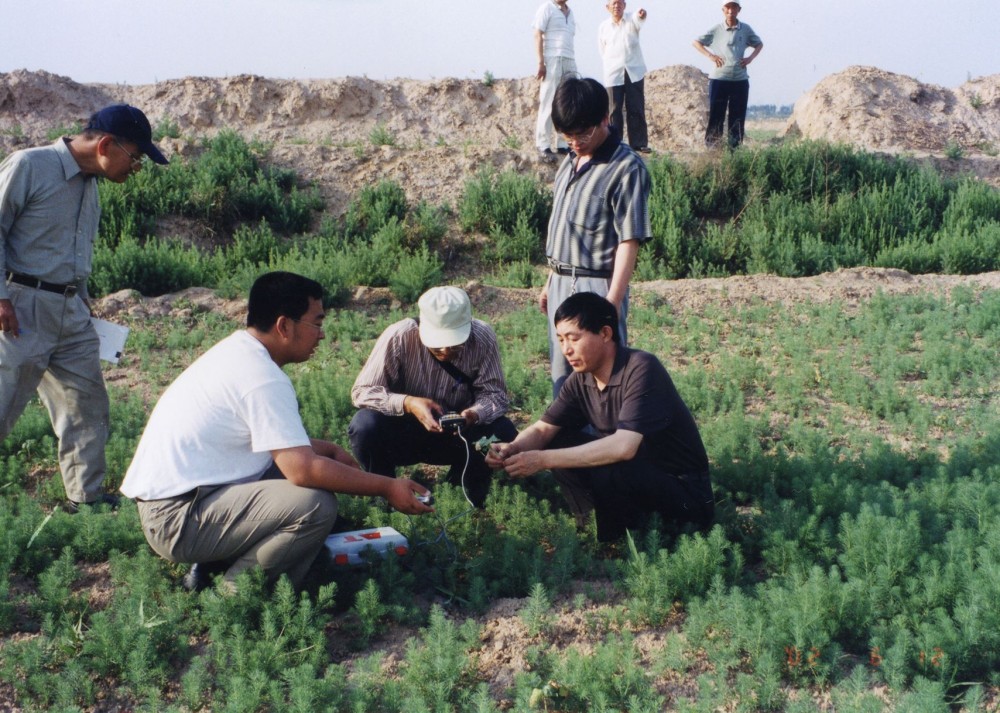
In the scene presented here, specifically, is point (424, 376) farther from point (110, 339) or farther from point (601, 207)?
point (110, 339)

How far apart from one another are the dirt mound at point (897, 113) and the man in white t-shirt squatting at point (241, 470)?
53.8ft

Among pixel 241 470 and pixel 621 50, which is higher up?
pixel 621 50

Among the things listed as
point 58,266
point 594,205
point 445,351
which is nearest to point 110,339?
point 58,266

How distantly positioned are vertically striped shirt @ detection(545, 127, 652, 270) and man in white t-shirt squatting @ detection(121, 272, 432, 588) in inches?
63.3

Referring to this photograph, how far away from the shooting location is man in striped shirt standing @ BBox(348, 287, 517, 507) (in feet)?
17.8

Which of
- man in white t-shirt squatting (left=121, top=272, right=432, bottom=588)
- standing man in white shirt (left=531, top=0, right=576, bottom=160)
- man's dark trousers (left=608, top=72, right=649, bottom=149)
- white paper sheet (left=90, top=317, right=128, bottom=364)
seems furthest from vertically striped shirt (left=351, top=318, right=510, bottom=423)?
man's dark trousers (left=608, top=72, right=649, bottom=149)

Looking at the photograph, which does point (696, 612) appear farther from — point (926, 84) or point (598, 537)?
point (926, 84)

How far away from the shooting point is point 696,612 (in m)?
4.21

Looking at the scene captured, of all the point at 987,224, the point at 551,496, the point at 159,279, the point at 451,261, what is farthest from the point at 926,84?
the point at 551,496

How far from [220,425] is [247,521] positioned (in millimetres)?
436

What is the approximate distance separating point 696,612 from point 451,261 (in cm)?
914

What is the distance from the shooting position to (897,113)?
63.1 feet

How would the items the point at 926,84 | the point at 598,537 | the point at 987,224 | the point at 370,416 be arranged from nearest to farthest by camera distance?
the point at 598,537
the point at 370,416
the point at 987,224
the point at 926,84

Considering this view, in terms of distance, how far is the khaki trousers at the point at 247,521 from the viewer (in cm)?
426
